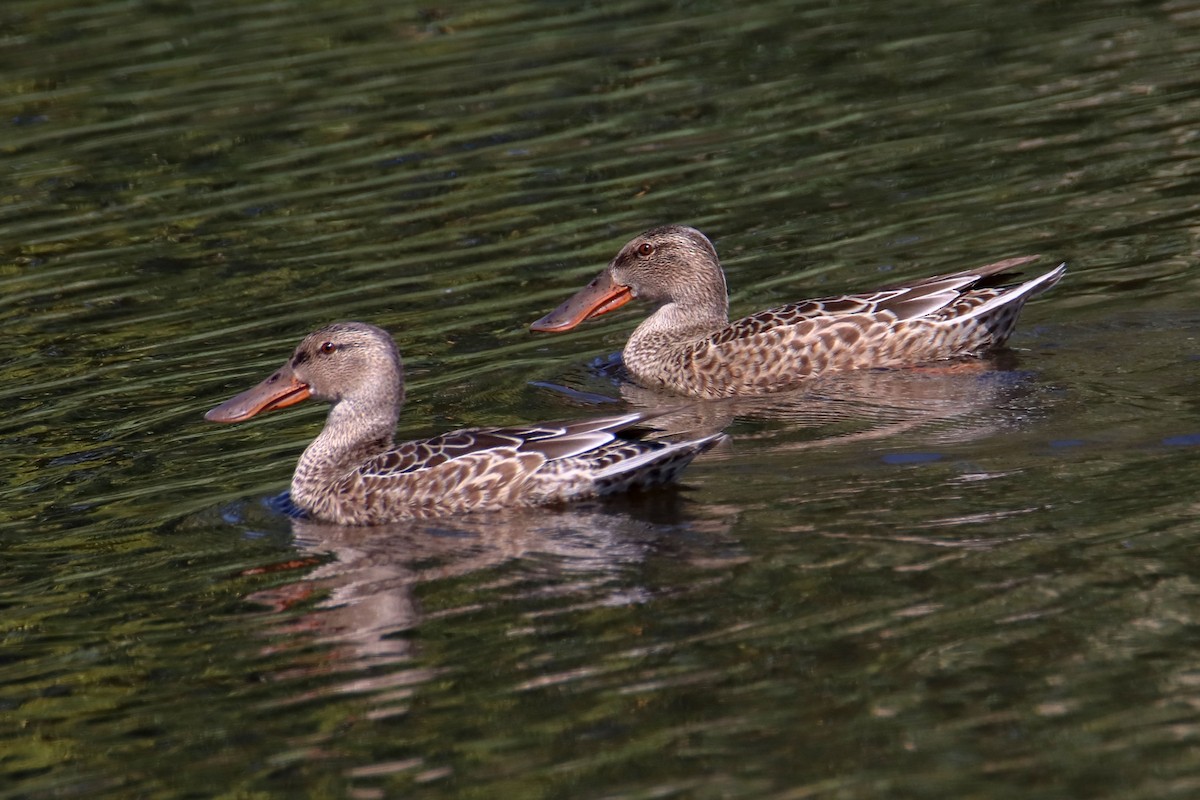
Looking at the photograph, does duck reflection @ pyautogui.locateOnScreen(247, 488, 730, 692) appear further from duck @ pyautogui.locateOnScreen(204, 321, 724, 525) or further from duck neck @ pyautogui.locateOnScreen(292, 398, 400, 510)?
duck neck @ pyautogui.locateOnScreen(292, 398, 400, 510)

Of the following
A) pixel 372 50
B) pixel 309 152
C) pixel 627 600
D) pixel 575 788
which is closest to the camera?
pixel 575 788

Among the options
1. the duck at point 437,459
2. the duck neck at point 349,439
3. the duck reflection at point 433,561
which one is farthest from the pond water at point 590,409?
the duck neck at point 349,439

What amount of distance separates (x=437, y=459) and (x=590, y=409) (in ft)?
6.01

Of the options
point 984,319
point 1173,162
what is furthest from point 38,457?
point 1173,162

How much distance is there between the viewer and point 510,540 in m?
8.08

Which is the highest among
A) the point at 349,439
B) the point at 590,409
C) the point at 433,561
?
the point at 349,439

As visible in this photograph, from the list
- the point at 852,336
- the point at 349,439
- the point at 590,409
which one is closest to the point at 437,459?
the point at 349,439

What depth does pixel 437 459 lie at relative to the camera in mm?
8727

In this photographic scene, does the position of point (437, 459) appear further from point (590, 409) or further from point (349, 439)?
point (590, 409)

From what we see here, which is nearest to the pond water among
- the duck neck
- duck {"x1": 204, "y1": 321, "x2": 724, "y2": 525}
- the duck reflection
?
the duck reflection

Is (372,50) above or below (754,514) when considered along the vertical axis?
above

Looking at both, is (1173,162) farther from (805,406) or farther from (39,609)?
(39,609)

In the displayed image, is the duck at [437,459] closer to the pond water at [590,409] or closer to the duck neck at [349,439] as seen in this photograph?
the duck neck at [349,439]

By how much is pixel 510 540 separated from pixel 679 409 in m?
2.74
